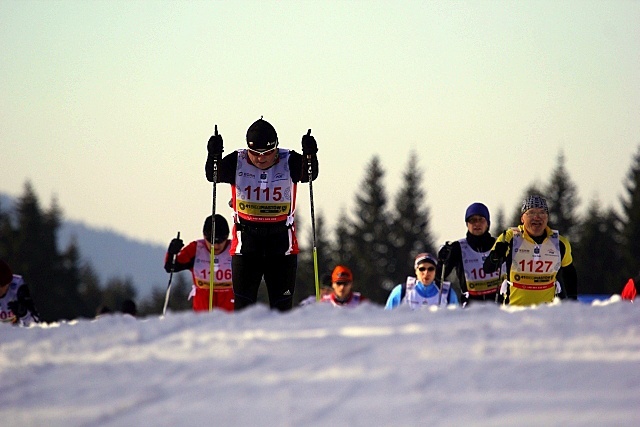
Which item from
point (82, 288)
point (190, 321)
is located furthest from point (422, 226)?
point (190, 321)

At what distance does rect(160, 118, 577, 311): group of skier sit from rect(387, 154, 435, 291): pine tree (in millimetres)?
53166

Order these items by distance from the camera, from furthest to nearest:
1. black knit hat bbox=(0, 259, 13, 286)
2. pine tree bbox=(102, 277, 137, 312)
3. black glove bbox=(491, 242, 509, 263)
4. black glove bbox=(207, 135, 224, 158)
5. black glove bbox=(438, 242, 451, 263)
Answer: pine tree bbox=(102, 277, 137, 312) → black knit hat bbox=(0, 259, 13, 286) → black glove bbox=(438, 242, 451, 263) → black glove bbox=(491, 242, 509, 263) → black glove bbox=(207, 135, 224, 158)

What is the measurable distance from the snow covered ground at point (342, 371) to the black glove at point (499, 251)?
3.50 metres

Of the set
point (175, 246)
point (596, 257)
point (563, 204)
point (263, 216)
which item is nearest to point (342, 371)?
point (263, 216)

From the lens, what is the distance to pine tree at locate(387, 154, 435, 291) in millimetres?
66125

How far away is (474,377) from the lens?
5.48 metres

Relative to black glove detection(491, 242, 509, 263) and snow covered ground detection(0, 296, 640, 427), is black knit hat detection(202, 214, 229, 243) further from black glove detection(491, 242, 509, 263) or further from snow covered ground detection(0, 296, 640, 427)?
snow covered ground detection(0, 296, 640, 427)

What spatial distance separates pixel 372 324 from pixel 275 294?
348 centimetres

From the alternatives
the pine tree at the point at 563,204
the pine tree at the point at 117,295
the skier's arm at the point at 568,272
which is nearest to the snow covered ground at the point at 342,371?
the skier's arm at the point at 568,272

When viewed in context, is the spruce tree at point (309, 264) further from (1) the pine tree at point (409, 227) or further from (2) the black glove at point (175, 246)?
(2) the black glove at point (175, 246)

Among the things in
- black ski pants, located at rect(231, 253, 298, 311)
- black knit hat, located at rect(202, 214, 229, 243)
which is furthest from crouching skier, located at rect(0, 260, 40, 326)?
black ski pants, located at rect(231, 253, 298, 311)

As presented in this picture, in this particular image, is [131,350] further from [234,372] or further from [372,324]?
[372,324]

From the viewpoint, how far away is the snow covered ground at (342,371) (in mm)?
5262

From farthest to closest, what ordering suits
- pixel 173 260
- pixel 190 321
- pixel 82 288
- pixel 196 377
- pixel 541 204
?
pixel 82 288 < pixel 173 260 < pixel 541 204 < pixel 190 321 < pixel 196 377
